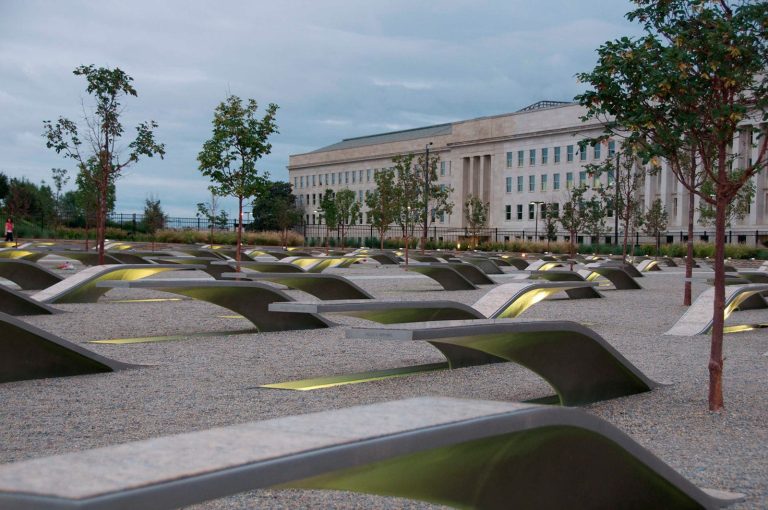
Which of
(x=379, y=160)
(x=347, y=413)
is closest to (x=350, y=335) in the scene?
(x=347, y=413)

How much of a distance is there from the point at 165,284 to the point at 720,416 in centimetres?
612

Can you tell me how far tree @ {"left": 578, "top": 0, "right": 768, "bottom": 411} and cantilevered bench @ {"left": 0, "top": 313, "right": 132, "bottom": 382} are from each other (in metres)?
4.94

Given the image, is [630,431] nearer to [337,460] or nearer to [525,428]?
[525,428]

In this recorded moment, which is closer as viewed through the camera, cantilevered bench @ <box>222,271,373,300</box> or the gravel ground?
the gravel ground

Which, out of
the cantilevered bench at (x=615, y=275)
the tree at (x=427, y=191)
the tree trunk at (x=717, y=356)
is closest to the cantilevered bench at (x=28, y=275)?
the cantilevered bench at (x=615, y=275)

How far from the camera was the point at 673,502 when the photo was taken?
12.8 feet

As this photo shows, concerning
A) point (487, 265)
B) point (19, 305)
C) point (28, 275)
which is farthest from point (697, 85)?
point (487, 265)

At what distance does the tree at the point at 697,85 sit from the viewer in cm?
667

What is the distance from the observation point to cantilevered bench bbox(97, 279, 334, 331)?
34.4 ft

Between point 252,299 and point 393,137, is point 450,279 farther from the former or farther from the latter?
point 393,137

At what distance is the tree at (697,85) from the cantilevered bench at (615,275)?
15.0m

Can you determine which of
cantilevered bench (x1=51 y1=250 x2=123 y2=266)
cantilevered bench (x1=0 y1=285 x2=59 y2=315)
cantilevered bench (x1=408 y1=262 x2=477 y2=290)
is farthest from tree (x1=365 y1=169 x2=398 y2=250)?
cantilevered bench (x1=0 y1=285 x2=59 y2=315)

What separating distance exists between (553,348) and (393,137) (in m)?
95.4

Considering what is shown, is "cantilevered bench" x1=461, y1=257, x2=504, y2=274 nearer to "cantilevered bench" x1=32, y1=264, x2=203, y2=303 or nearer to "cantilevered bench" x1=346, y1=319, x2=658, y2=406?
"cantilevered bench" x1=32, y1=264, x2=203, y2=303
